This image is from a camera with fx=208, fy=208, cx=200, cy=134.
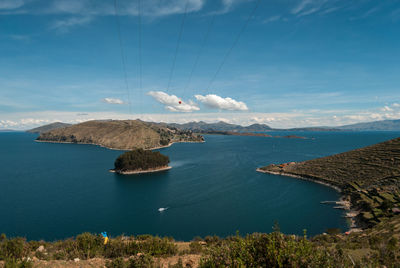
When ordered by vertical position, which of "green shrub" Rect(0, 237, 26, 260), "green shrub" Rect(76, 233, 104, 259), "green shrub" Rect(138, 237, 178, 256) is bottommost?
"green shrub" Rect(76, 233, 104, 259)

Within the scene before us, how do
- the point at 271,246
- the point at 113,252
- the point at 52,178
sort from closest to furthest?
→ the point at 271,246, the point at 113,252, the point at 52,178

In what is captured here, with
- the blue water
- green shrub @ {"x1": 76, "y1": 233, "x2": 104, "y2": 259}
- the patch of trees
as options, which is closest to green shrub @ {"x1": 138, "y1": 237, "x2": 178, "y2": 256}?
green shrub @ {"x1": 76, "y1": 233, "x2": 104, "y2": 259}

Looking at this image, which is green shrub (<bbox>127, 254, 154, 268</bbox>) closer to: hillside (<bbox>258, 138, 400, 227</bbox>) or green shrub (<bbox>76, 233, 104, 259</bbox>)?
green shrub (<bbox>76, 233, 104, 259</bbox>)

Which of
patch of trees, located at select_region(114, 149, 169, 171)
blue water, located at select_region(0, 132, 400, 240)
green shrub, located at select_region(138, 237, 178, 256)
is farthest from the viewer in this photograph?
patch of trees, located at select_region(114, 149, 169, 171)

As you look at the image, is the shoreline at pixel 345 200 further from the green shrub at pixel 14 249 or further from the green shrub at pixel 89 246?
the green shrub at pixel 14 249

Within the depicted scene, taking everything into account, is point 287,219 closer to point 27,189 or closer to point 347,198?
point 347,198

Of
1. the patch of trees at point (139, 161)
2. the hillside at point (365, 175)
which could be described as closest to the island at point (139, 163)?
the patch of trees at point (139, 161)

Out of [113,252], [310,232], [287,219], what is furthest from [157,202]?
[113,252]
